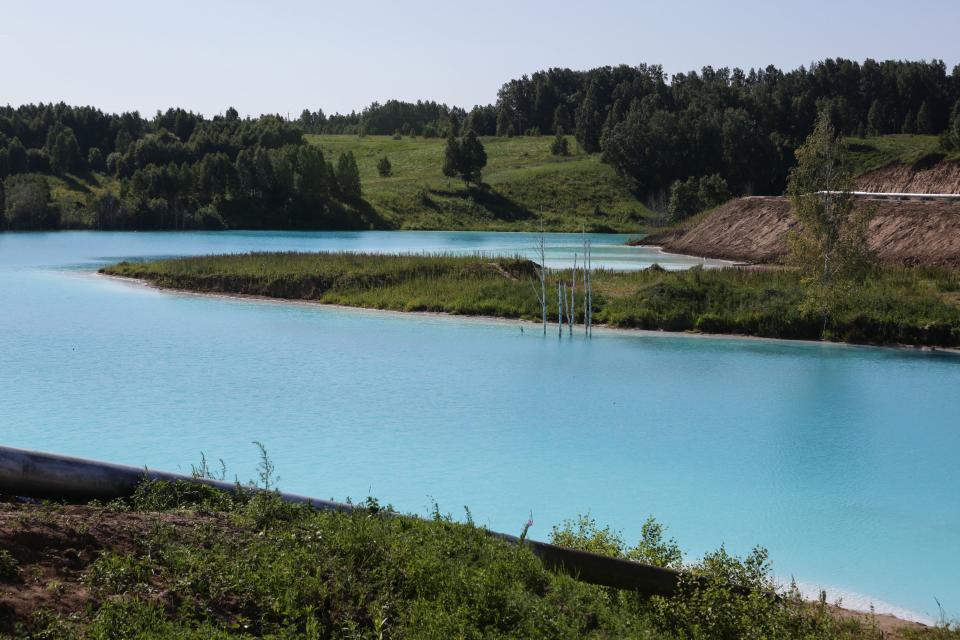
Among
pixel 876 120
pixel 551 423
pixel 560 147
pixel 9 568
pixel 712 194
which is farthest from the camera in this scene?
Answer: pixel 560 147

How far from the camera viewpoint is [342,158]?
116188 mm

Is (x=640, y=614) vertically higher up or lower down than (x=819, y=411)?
higher up

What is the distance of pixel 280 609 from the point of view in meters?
7.50

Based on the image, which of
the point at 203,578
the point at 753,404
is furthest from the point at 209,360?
the point at 203,578

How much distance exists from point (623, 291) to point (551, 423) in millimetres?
16964

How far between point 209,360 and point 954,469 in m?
18.9

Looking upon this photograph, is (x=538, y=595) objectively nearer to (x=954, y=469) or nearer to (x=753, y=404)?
(x=954, y=469)

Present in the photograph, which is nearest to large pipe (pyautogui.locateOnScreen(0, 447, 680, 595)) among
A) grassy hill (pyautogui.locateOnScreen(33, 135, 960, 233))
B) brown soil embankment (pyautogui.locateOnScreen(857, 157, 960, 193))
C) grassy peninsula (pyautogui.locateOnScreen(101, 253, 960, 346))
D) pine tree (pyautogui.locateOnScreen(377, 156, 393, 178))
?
grassy peninsula (pyautogui.locateOnScreen(101, 253, 960, 346))

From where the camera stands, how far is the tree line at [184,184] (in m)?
108

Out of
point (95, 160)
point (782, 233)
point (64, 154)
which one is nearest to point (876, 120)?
point (782, 233)

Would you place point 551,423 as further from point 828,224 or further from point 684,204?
point 684,204

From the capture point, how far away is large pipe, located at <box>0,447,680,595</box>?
28.9 ft

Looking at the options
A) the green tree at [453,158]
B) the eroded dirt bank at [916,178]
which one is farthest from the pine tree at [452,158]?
the eroded dirt bank at [916,178]

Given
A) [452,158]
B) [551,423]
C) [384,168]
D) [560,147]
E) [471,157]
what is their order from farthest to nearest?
[560,147] < [384,168] < [452,158] < [471,157] < [551,423]
